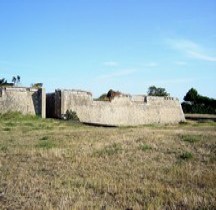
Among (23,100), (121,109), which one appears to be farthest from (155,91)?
(23,100)

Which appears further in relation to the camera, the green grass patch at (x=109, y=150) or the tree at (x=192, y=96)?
the tree at (x=192, y=96)

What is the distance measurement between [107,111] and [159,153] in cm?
2323

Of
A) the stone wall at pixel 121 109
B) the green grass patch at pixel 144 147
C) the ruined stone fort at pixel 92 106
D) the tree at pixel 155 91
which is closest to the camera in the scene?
the green grass patch at pixel 144 147

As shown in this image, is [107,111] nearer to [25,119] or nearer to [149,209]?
[25,119]

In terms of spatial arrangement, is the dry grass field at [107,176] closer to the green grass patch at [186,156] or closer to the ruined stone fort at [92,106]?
the green grass patch at [186,156]

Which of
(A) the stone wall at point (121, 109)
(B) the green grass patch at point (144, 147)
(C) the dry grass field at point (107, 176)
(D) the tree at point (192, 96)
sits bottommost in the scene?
(C) the dry grass field at point (107, 176)

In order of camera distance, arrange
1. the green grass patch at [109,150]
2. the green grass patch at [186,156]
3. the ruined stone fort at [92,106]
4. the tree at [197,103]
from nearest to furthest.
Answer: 1. the green grass patch at [186,156]
2. the green grass patch at [109,150]
3. the ruined stone fort at [92,106]
4. the tree at [197,103]

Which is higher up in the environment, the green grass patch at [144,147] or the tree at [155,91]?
the tree at [155,91]

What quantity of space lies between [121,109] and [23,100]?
10.7 m

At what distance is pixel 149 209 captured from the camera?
5562mm

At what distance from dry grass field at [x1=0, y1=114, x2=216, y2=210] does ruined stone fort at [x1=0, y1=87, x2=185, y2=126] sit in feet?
50.7

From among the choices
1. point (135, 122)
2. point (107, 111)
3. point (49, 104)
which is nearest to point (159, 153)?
point (49, 104)

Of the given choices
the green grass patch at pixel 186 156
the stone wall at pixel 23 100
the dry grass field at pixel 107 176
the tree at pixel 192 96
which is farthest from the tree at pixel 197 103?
the green grass patch at pixel 186 156

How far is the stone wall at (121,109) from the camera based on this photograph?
3106cm
